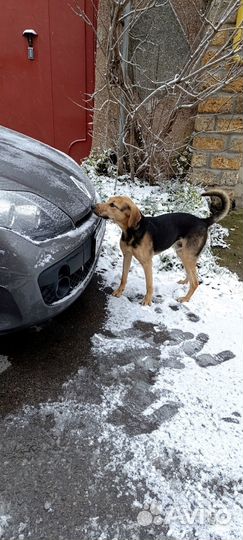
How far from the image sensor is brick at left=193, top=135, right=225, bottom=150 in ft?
15.6

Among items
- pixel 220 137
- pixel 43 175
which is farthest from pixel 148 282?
pixel 220 137

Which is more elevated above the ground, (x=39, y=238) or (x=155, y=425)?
(x=39, y=238)

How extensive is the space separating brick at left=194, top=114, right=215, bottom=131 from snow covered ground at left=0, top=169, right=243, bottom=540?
2359 mm

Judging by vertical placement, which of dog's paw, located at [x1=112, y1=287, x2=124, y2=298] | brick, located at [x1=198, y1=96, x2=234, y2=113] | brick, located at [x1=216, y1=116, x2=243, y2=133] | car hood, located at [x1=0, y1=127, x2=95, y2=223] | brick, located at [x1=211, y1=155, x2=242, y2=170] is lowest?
dog's paw, located at [x1=112, y1=287, x2=124, y2=298]

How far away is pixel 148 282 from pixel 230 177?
2420 mm

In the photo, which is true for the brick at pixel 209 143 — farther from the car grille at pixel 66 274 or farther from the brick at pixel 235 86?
the car grille at pixel 66 274

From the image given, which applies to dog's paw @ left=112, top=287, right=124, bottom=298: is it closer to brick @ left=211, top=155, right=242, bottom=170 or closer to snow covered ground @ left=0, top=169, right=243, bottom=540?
snow covered ground @ left=0, top=169, right=243, bottom=540

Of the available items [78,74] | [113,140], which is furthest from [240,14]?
[78,74]

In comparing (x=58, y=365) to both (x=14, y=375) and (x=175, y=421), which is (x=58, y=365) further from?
(x=175, y=421)

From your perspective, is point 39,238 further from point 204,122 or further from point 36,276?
point 204,122

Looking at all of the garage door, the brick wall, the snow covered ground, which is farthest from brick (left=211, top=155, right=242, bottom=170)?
the snow covered ground

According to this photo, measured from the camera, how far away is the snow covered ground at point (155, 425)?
5.73ft

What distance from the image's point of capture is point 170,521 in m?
1.73

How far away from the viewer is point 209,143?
479 cm
